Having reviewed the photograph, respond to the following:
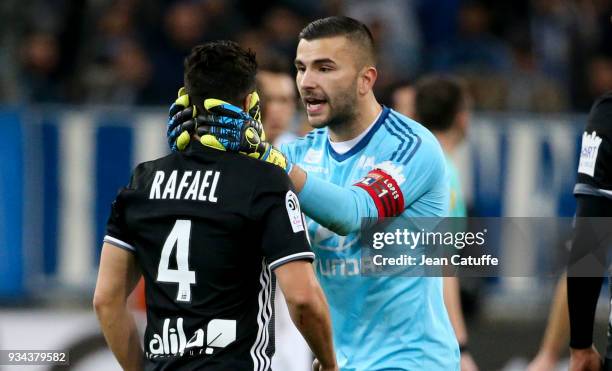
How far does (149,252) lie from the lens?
3.84 metres

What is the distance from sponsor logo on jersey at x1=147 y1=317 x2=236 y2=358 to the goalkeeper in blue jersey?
0.66 metres

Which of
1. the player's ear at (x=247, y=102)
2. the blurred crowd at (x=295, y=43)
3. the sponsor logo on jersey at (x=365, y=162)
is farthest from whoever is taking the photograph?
the blurred crowd at (x=295, y=43)

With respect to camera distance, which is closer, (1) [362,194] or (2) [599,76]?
(1) [362,194]

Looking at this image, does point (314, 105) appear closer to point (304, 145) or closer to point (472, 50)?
point (304, 145)

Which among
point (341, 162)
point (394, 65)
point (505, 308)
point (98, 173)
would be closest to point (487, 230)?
point (341, 162)

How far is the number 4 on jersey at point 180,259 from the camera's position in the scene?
12.3 feet

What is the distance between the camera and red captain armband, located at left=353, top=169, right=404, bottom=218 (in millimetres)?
4352

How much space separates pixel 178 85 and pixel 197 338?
680 cm

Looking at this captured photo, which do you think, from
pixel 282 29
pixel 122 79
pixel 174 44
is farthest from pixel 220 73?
pixel 282 29

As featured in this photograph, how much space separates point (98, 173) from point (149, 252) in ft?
19.7

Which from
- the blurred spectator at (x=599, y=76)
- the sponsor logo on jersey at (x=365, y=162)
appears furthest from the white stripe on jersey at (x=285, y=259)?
the blurred spectator at (x=599, y=76)

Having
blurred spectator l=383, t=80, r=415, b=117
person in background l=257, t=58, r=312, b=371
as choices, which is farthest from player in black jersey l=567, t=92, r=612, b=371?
blurred spectator l=383, t=80, r=415, b=117

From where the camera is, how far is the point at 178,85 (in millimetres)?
10328

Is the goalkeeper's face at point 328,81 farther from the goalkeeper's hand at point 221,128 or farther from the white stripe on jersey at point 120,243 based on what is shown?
the white stripe on jersey at point 120,243
